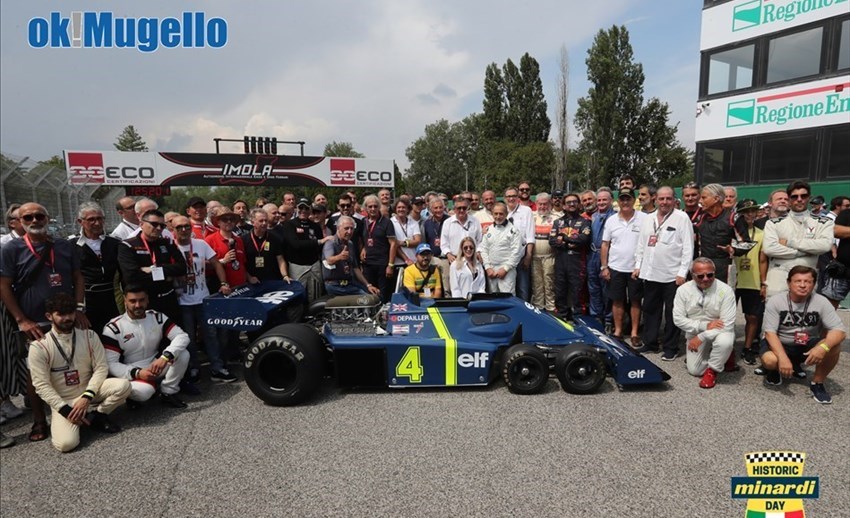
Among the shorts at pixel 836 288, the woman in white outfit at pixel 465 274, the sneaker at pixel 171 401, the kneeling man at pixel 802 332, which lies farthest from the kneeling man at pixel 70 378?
the shorts at pixel 836 288

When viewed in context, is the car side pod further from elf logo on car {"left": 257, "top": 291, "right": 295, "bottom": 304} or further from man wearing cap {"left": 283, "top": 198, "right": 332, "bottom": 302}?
man wearing cap {"left": 283, "top": 198, "right": 332, "bottom": 302}

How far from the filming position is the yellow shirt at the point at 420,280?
5.27 metres

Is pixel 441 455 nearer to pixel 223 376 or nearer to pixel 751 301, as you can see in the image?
pixel 223 376

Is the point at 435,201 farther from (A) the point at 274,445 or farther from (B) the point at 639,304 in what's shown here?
(A) the point at 274,445

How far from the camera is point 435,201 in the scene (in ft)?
22.0

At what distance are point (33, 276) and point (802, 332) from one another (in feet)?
22.4

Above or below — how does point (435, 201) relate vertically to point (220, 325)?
above

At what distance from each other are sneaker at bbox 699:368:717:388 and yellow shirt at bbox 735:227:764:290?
1397 mm

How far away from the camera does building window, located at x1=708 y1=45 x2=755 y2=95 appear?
13.3 m

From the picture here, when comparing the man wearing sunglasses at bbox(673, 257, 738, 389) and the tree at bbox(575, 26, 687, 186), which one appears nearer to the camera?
the man wearing sunglasses at bbox(673, 257, 738, 389)

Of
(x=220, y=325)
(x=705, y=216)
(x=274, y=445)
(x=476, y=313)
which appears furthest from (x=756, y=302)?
(x=220, y=325)

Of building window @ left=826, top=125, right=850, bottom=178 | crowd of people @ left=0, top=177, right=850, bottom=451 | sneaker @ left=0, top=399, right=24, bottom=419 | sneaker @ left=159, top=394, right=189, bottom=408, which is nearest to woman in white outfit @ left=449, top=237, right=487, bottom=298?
crowd of people @ left=0, top=177, right=850, bottom=451

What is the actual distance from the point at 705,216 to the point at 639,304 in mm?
1284

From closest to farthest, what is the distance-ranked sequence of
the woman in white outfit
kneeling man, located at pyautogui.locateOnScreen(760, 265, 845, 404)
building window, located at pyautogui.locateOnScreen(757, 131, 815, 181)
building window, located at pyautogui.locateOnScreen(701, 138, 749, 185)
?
kneeling man, located at pyautogui.locateOnScreen(760, 265, 845, 404) < the woman in white outfit < building window, located at pyautogui.locateOnScreen(757, 131, 815, 181) < building window, located at pyautogui.locateOnScreen(701, 138, 749, 185)
